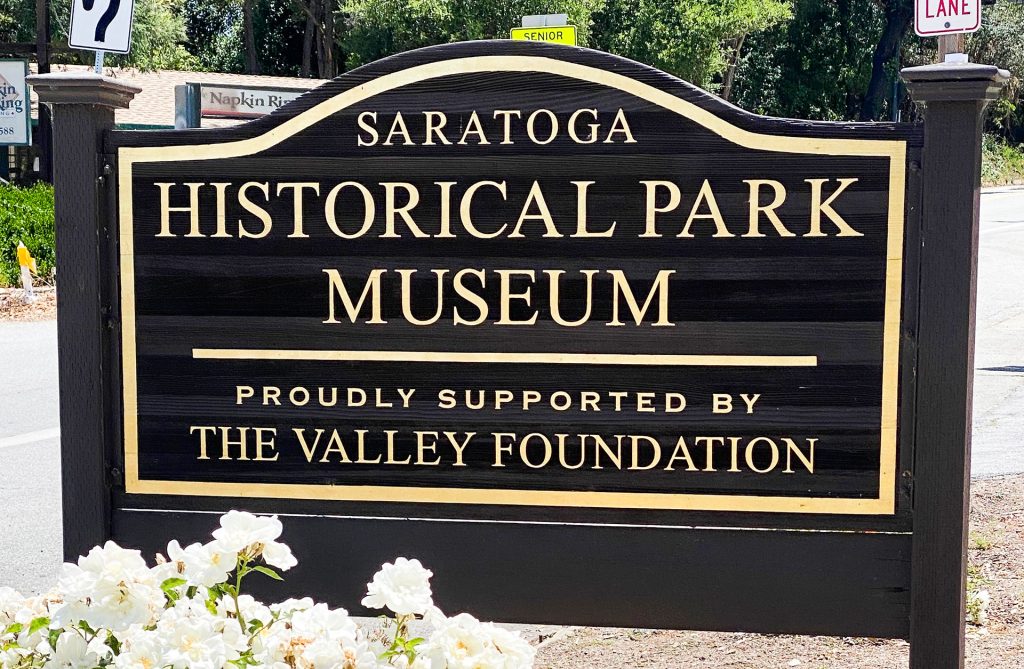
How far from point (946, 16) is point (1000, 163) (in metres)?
40.8

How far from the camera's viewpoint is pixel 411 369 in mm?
2957

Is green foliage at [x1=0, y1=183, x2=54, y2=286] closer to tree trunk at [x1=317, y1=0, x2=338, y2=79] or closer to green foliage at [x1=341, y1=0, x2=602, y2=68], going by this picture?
green foliage at [x1=341, y1=0, x2=602, y2=68]

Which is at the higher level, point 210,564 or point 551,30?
point 551,30

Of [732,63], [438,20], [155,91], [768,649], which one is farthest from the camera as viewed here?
[732,63]

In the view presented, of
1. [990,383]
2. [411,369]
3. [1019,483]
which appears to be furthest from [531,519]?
[990,383]

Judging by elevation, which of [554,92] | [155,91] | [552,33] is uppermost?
[155,91]

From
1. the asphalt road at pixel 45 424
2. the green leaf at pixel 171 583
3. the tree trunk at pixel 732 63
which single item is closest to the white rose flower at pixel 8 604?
the green leaf at pixel 171 583

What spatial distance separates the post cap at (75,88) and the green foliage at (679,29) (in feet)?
100

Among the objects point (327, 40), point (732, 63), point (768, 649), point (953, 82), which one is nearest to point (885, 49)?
point (732, 63)

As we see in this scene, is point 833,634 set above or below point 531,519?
below

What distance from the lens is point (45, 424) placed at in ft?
26.4

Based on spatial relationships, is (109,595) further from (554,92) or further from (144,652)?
(554,92)

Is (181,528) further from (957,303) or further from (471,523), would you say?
(957,303)

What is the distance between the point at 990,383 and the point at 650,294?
7236mm
